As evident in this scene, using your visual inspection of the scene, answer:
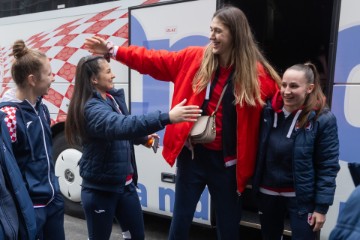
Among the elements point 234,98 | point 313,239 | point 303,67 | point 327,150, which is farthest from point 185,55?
point 313,239

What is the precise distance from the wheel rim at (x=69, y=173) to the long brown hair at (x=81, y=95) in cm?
213

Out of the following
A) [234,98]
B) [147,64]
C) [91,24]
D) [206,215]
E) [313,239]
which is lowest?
[206,215]

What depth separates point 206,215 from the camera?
11.5 ft

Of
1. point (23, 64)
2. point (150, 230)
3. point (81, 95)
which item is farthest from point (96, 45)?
point (150, 230)

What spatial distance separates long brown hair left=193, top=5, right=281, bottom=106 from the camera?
2.29 metres

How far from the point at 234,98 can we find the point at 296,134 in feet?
1.33

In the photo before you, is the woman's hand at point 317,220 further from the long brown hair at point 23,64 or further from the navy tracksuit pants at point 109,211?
the long brown hair at point 23,64

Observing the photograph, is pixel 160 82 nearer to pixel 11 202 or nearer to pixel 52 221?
pixel 52 221

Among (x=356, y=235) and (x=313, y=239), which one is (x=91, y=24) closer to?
(x=313, y=239)

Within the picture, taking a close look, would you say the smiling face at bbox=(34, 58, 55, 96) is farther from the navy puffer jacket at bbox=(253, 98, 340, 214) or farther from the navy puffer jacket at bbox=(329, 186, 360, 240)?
the navy puffer jacket at bbox=(329, 186, 360, 240)

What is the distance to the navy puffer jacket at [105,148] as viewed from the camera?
2158 millimetres

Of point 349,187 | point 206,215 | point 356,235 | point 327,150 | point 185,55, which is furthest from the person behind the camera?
point 206,215

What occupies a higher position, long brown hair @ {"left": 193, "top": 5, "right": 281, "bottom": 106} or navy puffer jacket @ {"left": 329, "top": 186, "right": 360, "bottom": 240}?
long brown hair @ {"left": 193, "top": 5, "right": 281, "bottom": 106}

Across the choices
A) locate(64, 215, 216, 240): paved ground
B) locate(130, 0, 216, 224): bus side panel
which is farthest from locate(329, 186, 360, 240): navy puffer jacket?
locate(64, 215, 216, 240): paved ground
